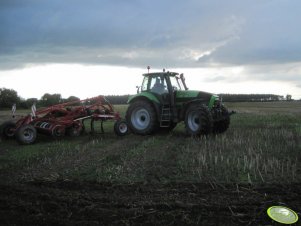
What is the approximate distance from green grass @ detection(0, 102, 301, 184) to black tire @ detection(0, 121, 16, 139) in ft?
2.82

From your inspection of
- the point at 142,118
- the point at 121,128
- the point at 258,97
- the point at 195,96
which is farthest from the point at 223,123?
the point at 258,97

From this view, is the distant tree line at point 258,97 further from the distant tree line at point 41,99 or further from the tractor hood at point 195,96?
the tractor hood at point 195,96

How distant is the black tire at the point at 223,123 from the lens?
14.3 metres

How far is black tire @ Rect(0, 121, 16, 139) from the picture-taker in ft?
47.1

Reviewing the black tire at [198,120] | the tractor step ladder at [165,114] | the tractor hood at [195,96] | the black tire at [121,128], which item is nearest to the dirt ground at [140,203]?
the black tire at [198,120]

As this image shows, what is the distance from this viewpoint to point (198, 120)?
44.1 feet

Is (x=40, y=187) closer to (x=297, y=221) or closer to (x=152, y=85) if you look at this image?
(x=297, y=221)

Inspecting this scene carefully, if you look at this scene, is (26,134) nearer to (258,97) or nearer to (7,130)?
(7,130)

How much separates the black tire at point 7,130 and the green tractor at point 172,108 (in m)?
4.01

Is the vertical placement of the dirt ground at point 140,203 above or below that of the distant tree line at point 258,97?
below

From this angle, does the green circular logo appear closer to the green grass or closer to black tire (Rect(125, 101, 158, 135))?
the green grass

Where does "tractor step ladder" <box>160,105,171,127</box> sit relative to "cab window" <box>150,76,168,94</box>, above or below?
below

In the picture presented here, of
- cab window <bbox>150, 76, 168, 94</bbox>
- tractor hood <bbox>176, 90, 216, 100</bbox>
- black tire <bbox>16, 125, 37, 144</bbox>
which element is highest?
cab window <bbox>150, 76, 168, 94</bbox>

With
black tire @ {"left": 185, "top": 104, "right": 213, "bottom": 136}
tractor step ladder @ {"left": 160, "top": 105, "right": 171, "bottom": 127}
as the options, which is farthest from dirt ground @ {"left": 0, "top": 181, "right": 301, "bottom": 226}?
tractor step ladder @ {"left": 160, "top": 105, "right": 171, "bottom": 127}
